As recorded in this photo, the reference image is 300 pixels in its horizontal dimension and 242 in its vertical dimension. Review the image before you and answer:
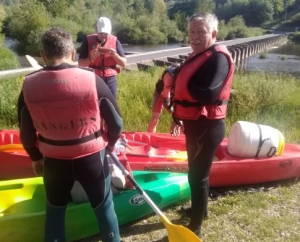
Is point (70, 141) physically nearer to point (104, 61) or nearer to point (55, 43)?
point (55, 43)

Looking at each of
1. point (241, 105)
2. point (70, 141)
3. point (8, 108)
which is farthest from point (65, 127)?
point (241, 105)

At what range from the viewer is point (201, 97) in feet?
A: 7.69

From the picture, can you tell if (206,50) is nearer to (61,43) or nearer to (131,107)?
(61,43)

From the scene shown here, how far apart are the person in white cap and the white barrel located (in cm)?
163

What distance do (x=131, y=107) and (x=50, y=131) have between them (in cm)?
408

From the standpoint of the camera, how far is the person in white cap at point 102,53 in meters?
4.27

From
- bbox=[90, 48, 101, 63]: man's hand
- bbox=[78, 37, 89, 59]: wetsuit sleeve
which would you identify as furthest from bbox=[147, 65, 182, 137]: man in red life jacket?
bbox=[78, 37, 89, 59]: wetsuit sleeve

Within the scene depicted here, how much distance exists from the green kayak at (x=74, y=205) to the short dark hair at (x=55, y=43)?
1.34 meters

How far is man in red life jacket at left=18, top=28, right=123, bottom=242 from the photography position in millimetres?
1845

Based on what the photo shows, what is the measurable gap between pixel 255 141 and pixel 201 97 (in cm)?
159

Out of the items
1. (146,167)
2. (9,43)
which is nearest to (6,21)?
(9,43)

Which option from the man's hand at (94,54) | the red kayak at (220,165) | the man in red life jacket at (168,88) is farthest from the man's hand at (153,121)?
the man's hand at (94,54)

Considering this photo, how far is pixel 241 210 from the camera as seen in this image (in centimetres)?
330

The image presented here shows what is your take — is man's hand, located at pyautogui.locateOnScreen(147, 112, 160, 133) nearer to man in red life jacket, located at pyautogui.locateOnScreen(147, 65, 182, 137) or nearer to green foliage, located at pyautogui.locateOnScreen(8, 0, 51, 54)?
man in red life jacket, located at pyautogui.locateOnScreen(147, 65, 182, 137)
